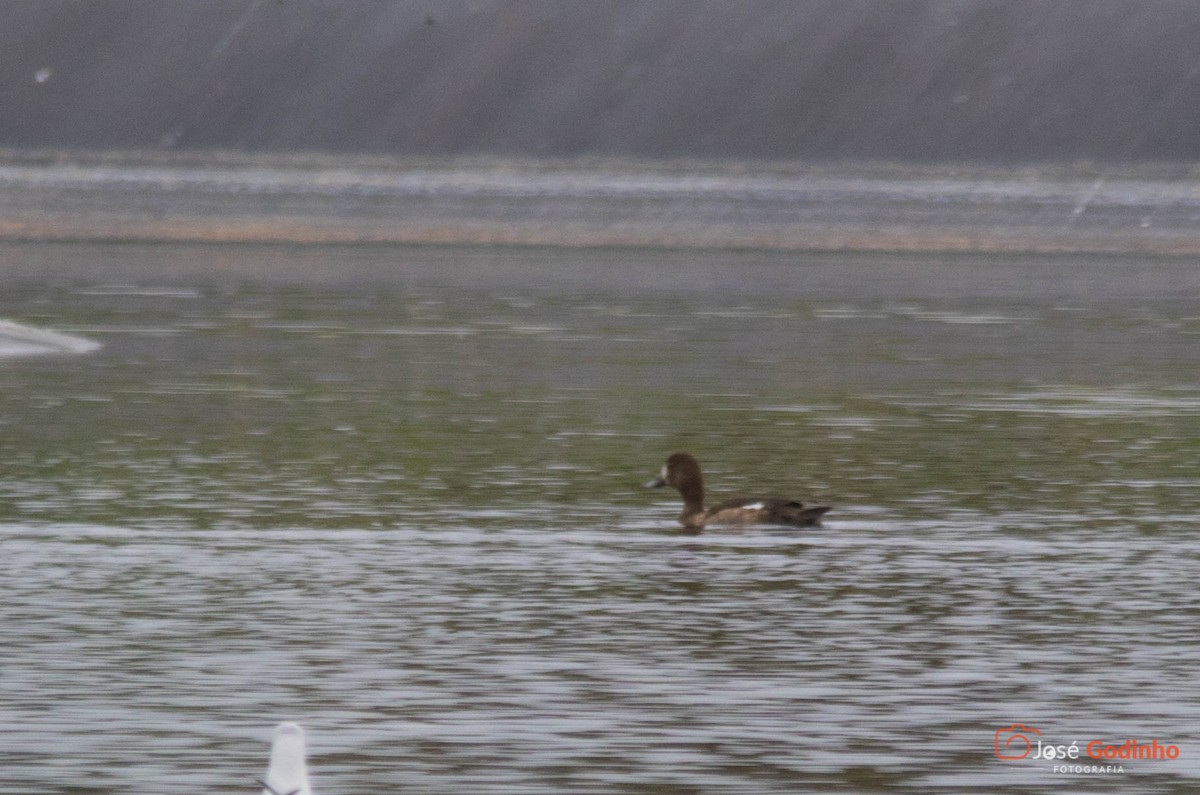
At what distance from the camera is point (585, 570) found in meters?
16.4

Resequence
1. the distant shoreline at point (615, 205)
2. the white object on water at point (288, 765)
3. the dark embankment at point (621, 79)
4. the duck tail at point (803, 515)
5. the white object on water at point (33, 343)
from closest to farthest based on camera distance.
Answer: the white object on water at point (288, 765) → the duck tail at point (803, 515) → the white object on water at point (33, 343) → the distant shoreline at point (615, 205) → the dark embankment at point (621, 79)

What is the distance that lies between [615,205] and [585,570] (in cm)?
8032

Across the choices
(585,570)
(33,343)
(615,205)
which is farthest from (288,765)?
(615,205)

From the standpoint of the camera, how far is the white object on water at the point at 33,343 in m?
36.9

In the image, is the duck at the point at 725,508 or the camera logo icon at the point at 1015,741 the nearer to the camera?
the camera logo icon at the point at 1015,741

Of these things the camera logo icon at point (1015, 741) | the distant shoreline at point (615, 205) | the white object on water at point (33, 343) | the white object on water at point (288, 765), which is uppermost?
the distant shoreline at point (615, 205)

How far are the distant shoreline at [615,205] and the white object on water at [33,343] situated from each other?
51.7 m

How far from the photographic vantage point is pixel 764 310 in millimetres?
50906

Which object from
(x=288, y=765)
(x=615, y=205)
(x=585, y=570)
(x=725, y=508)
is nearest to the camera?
(x=288, y=765)

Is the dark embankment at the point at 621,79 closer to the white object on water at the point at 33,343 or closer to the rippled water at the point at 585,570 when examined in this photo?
the white object on water at the point at 33,343

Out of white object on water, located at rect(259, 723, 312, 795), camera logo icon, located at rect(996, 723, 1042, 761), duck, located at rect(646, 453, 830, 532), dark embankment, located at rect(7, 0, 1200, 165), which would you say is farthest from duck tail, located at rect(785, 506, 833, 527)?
dark embankment, located at rect(7, 0, 1200, 165)

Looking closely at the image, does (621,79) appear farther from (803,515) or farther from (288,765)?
(288,765)

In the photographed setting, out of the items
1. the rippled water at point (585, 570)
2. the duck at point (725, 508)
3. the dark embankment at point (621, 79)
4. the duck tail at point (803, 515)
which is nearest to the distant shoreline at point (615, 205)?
the dark embankment at point (621, 79)

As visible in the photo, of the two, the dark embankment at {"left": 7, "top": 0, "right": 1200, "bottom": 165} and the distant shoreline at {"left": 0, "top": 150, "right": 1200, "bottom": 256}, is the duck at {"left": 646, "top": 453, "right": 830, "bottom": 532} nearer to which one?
the distant shoreline at {"left": 0, "top": 150, "right": 1200, "bottom": 256}
